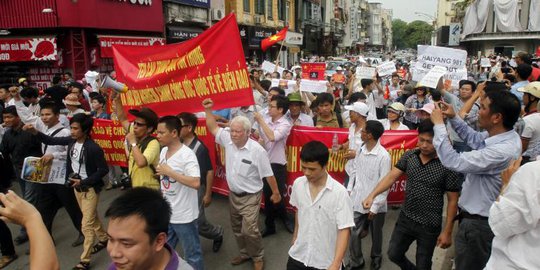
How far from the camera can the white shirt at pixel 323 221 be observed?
298 centimetres

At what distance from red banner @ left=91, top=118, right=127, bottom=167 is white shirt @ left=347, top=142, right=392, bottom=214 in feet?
14.3

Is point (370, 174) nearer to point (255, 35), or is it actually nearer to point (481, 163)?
point (481, 163)

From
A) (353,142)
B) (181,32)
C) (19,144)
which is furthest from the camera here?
(181,32)

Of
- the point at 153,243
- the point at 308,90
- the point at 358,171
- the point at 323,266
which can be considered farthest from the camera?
the point at 308,90

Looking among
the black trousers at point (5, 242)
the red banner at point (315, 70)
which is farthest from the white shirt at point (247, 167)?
the red banner at point (315, 70)

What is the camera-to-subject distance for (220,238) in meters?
5.11

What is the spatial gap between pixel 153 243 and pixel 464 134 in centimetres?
278

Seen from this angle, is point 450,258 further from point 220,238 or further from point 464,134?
point 220,238

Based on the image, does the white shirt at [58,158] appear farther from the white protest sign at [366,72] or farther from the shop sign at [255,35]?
the shop sign at [255,35]

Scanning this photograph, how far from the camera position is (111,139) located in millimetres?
7141

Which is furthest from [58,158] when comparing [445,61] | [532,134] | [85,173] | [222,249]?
[445,61]

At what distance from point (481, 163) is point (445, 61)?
489 centimetres

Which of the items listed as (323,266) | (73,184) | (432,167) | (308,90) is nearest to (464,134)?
(432,167)

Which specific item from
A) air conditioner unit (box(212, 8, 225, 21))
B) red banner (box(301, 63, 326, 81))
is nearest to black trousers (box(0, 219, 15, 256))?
red banner (box(301, 63, 326, 81))
